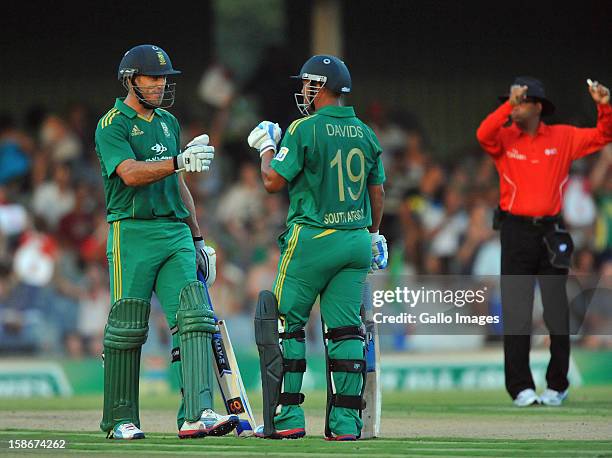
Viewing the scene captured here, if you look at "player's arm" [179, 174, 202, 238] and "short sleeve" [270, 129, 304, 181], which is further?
"player's arm" [179, 174, 202, 238]

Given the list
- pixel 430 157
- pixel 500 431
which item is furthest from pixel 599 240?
pixel 500 431

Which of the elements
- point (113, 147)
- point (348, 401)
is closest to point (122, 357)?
point (113, 147)

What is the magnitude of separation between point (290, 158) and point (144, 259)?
0.98m

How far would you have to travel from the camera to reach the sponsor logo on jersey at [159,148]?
778cm

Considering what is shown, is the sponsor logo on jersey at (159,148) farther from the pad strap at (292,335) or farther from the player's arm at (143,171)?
the pad strap at (292,335)

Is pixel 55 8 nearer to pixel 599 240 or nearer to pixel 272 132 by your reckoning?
pixel 599 240

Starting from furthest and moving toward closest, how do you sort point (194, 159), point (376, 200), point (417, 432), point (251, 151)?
point (251, 151) → point (417, 432) → point (376, 200) → point (194, 159)

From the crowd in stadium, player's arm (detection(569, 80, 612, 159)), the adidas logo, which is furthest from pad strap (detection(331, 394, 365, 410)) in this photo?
the crowd in stadium

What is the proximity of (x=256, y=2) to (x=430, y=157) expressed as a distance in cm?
322

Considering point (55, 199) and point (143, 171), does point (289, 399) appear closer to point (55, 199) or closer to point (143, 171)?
point (143, 171)

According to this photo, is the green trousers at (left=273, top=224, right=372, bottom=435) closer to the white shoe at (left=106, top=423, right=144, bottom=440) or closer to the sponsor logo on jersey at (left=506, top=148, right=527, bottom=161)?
the white shoe at (left=106, top=423, right=144, bottom=440)

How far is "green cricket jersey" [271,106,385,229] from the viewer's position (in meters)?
7.63

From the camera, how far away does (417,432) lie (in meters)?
8.28

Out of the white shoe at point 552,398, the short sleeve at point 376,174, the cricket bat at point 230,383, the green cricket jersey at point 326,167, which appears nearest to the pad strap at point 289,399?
the cricket bat at point 230,383
